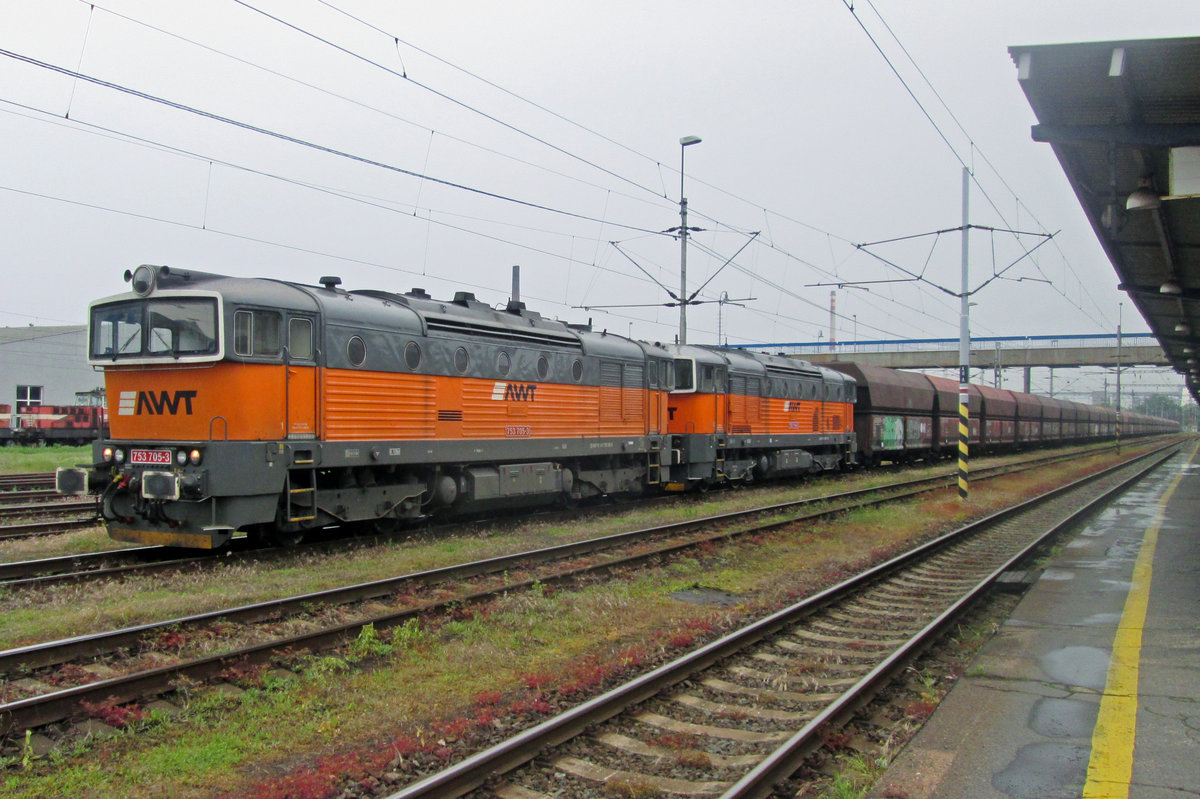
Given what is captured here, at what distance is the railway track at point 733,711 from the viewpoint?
521cm

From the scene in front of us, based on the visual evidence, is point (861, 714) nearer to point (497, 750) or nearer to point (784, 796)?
point (784, 796)

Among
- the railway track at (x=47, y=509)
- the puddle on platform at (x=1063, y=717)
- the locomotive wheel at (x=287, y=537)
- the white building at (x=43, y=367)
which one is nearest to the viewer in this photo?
the puddle on platform at (x=1063, y=717)

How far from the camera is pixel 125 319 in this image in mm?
11695

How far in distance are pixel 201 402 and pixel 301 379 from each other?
4.46 ft

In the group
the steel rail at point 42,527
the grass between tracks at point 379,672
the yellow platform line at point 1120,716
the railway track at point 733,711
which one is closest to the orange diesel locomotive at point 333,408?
the grass between tracks at point 379,672

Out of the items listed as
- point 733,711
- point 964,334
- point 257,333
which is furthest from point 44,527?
point 964,334

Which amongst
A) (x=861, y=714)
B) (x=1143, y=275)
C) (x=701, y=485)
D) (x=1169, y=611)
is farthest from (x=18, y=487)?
(x=1143, y=275)

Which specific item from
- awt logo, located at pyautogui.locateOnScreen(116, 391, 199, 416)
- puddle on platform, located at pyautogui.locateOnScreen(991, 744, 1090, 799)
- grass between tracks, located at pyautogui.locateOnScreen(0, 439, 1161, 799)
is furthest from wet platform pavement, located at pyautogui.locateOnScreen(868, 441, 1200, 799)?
awt logo, located at pyautogui.locateOnScreen(116, 391, 199, 416)

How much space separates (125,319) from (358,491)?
13.2 feet

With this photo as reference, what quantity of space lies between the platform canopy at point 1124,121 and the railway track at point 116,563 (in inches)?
438

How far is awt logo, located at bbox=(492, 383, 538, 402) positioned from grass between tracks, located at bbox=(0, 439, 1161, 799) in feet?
10.2

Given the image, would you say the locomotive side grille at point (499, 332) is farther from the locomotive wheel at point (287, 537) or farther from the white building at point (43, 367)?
the white building at point (43, 367)

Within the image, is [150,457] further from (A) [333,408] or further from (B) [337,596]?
(B) [337,596]

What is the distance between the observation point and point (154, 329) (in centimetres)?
1143
